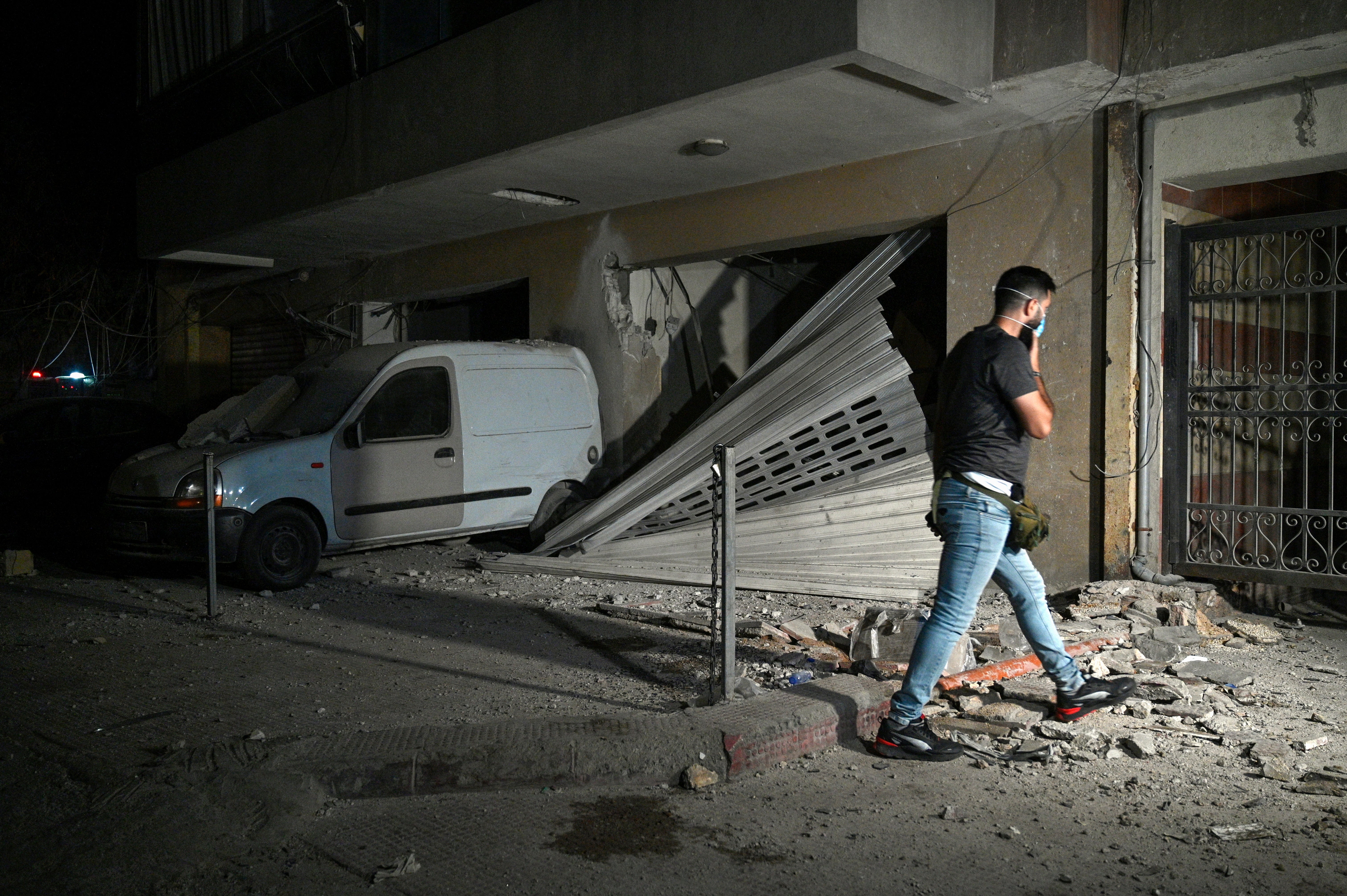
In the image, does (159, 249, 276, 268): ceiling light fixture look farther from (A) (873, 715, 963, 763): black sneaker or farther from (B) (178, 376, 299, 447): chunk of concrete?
(A) (873, 715, 963, 763): black sneaker

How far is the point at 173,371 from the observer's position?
53.5ft

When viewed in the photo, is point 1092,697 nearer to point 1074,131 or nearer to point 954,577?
point 954,577

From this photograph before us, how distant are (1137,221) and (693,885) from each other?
5631 millimetres

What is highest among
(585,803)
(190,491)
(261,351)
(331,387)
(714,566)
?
A: (261,351)

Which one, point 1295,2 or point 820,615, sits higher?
point 1295,2

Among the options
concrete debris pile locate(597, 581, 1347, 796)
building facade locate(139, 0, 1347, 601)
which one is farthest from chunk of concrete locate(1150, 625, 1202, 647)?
building facade locate(139, 0, 1347, 601)

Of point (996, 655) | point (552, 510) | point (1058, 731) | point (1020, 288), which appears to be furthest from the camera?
point (552, 510)

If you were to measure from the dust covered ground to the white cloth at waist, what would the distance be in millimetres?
1091

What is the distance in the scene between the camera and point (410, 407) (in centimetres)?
878

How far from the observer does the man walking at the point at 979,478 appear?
405 centimetres

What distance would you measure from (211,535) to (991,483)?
5.14 m

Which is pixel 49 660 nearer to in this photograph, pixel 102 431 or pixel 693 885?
pixel 693 885

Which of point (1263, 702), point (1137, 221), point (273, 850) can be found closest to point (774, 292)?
point (1137, 221)

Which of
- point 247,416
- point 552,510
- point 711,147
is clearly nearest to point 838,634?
point 711,147
